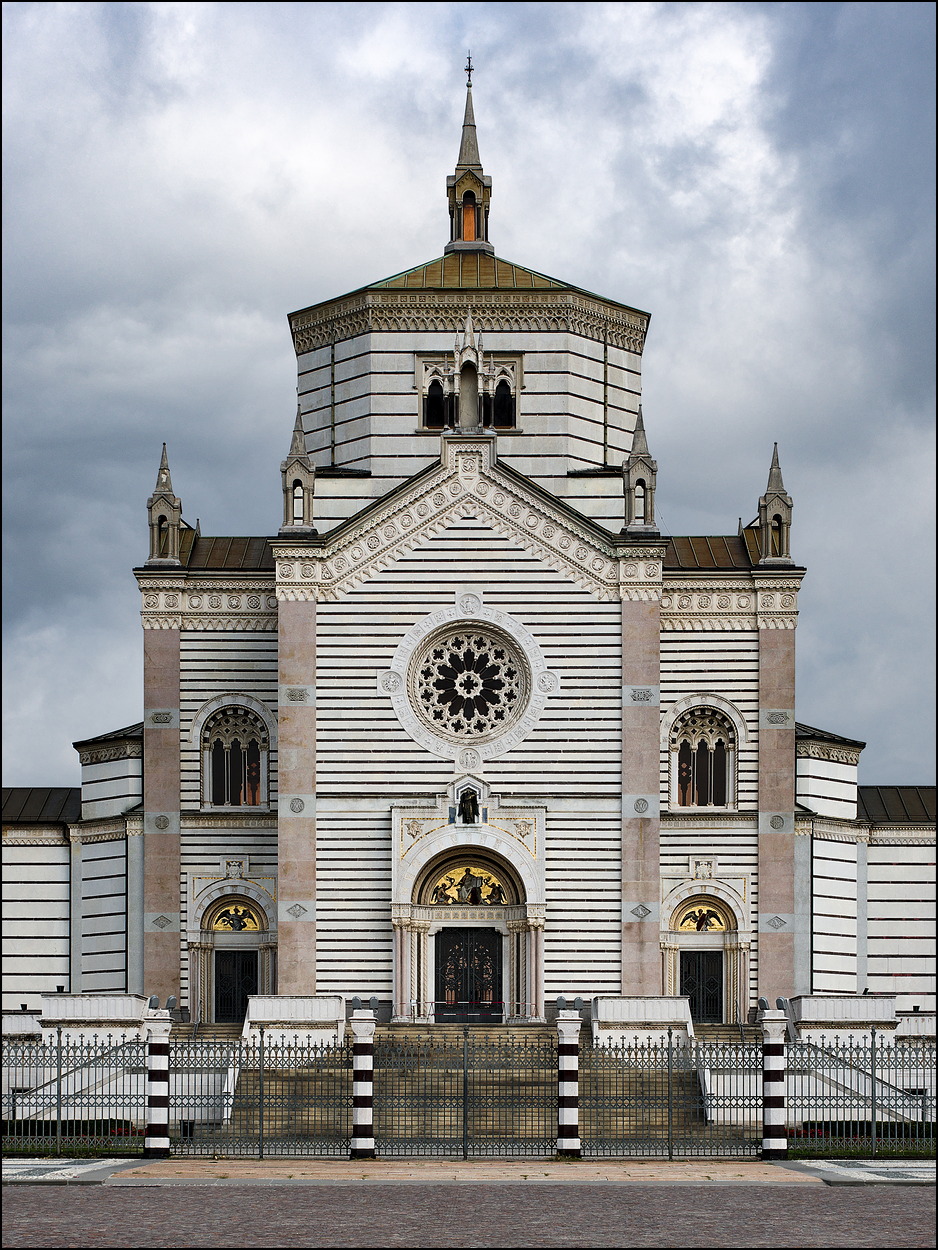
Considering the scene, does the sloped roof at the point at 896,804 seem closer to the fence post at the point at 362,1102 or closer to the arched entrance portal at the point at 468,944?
the arched entrance portal at the point at 468,944

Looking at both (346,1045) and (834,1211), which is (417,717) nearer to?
(346,1045)

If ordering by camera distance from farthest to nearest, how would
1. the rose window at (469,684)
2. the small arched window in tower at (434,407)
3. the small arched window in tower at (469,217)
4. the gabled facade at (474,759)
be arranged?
the small arched window in tower at (469,217)
the small arched window in tower at (434,407)
the rose window at (469,684)
the gabled facade at (474,759)

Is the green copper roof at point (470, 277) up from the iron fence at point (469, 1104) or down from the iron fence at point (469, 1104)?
up

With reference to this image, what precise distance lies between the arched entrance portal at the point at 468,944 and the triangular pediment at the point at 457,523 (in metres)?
7.16

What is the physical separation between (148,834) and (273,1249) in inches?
1157

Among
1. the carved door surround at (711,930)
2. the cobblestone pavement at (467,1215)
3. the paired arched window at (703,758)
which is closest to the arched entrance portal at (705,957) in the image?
the carved door surround at (711,930)

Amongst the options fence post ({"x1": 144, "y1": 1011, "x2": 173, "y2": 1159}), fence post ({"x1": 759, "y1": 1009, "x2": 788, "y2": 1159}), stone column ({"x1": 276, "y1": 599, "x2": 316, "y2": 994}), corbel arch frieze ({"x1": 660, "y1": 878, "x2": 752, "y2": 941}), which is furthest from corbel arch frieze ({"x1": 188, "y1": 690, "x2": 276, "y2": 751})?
fence post ({"x1": 759, "y1": 1009, "x2": 788, "y2": 1159})

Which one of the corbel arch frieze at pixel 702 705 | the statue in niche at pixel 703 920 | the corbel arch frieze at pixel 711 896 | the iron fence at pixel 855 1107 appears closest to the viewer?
the iron fence at pixel 855 1107

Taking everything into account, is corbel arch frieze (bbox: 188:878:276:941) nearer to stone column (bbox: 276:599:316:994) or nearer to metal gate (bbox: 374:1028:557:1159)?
stone column (bbox: 276:599:316:994)

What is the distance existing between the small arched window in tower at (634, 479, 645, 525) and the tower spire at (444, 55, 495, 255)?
1115cm

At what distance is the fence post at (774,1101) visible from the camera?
33.8 m

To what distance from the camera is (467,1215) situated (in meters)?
25.4

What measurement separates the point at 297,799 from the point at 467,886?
4.56 metres

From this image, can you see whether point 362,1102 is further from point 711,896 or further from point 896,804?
point 896,804
